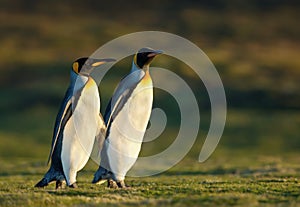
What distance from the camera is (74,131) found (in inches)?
605

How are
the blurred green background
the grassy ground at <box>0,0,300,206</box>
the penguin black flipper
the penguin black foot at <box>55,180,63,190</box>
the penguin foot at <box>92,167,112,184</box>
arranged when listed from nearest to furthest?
the grassy ground at <box>0,0,300,206</box>, the penguin black flipper, the penguin black foot at <box>55,180,63,190</box>, the penguin foot at <box>92,167,112,184</box>, the blurred green background

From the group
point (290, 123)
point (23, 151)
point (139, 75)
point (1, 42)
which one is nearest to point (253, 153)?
point (290, 123)

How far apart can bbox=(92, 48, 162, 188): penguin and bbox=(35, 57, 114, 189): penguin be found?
457 mm

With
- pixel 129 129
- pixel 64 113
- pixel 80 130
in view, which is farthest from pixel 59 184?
pixel 129 129

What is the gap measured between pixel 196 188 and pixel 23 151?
40.4 m

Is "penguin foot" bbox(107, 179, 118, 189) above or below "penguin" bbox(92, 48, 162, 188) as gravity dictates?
below

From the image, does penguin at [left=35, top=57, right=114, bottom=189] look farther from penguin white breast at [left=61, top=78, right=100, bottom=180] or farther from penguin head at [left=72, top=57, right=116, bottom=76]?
penguin head at [left=72, top=57, right=116, bottom=76]

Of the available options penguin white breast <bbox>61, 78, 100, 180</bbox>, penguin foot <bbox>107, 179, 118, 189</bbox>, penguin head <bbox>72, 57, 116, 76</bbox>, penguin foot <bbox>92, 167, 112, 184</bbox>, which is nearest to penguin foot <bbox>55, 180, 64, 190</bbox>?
penguin white breast <bbox>61, 78, 100, 180</bbox>

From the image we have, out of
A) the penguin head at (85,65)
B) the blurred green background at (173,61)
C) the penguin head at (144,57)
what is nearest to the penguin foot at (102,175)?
the penguin head at (85,65)

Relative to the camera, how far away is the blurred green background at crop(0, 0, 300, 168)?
58562mm

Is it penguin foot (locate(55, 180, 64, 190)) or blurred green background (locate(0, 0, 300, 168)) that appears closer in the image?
penguin foot (locate(55, 180, 64, 190))

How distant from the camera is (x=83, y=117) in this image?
607 inches

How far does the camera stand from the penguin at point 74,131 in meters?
15.3

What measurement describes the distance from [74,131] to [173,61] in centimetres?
8448
